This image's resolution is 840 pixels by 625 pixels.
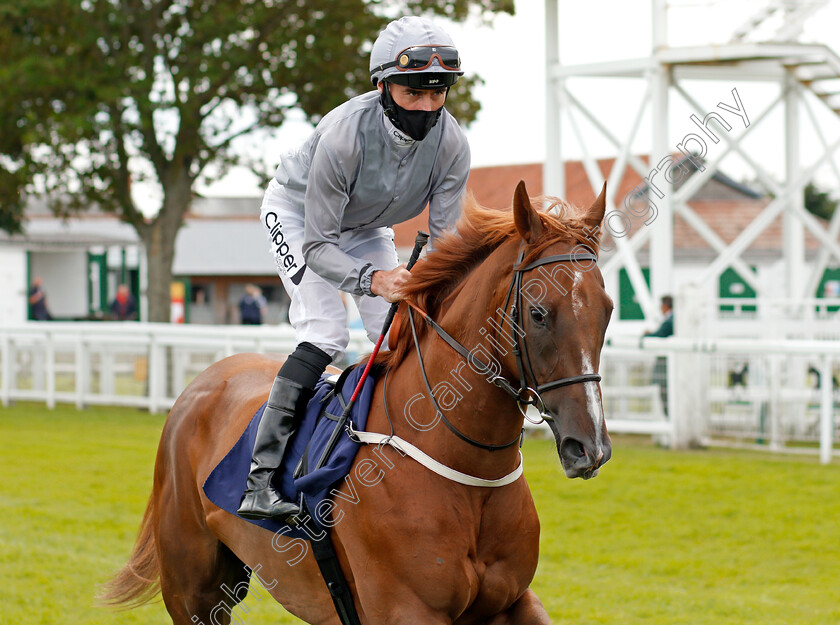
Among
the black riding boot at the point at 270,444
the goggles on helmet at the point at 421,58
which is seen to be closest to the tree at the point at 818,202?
the goggles on helmet at the point at 421,58

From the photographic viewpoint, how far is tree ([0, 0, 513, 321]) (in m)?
14.3

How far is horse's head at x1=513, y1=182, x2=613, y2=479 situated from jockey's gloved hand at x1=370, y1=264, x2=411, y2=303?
460 millimetres

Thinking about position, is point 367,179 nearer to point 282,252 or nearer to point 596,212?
point 282,252

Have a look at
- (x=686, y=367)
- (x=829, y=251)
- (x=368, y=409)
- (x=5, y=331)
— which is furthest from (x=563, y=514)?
A: (x=5, y=331)

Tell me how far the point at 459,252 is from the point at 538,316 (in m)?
0.49

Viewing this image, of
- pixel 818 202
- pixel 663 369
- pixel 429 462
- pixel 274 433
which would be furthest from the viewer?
pixel 818 202

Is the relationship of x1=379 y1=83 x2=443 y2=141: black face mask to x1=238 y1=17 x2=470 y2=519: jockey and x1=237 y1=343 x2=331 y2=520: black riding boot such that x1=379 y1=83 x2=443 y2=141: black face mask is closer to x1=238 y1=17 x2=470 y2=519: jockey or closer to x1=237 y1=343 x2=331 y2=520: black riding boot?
x1=238 y1=17 x2=470 y2=519: jockey

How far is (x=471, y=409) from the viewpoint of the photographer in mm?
2811

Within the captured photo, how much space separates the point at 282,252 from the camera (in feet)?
11.9

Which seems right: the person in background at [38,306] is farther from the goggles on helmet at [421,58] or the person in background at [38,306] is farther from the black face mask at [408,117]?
the goggles on helmet at [421,58]

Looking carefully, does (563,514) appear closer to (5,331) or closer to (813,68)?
(813,68)

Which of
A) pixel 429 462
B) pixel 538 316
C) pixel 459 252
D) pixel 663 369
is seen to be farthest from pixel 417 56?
pixel 663 369

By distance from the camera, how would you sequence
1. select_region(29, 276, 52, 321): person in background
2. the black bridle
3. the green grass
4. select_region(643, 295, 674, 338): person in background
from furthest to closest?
1. select_region(29, 276, 52, 321): person in background
2. select_region(643, 295, 674, 338): person in background
3. the green grass
4. the black bridle

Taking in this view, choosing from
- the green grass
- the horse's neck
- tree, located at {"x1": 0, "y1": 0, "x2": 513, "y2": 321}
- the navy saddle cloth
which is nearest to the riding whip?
the navy saddle cloth
